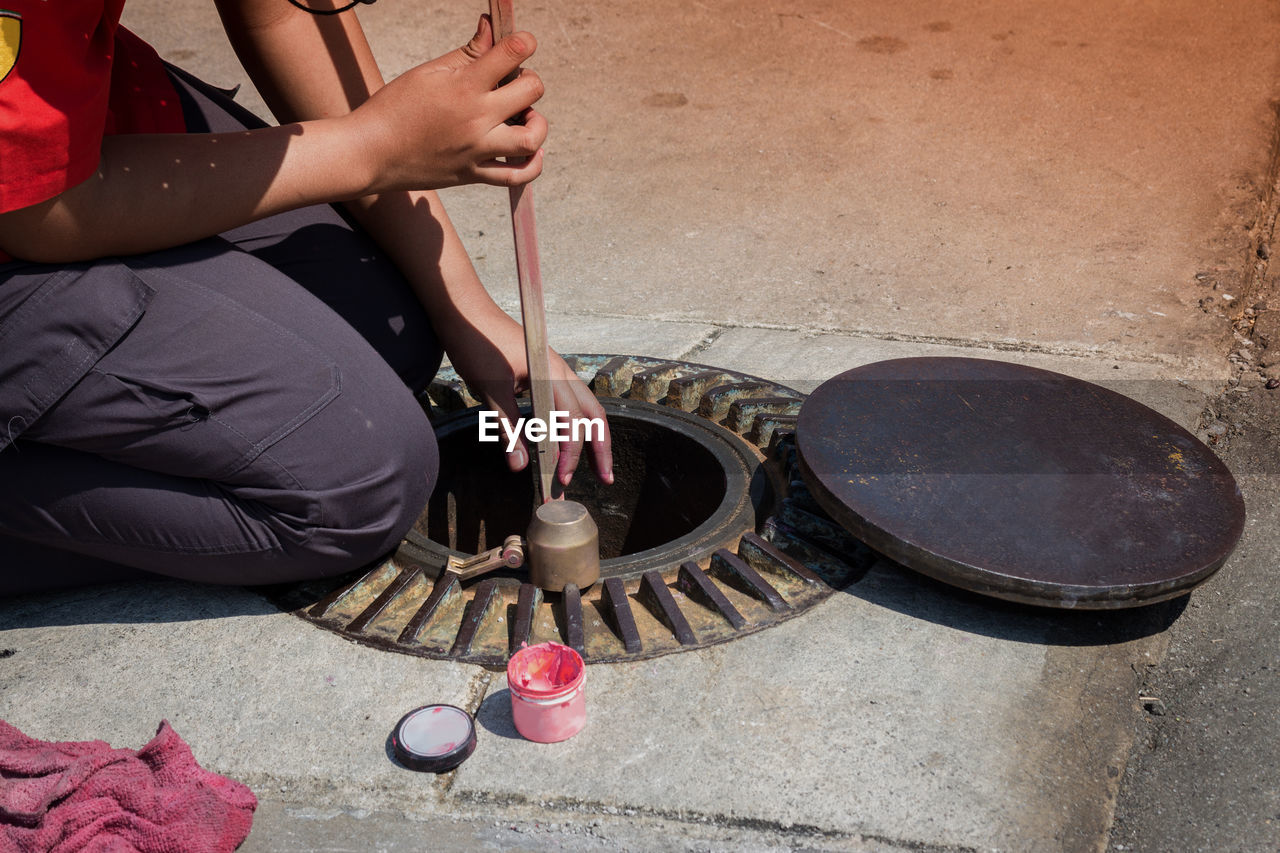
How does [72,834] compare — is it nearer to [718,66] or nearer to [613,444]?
[613,444]

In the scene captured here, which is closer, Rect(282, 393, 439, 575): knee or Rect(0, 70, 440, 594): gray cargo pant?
Rect(0, 70, 440, 594): gray cargo pant

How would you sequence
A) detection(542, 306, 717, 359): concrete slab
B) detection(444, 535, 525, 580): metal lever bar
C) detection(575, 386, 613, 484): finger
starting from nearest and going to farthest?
detection(444, 535, 525, 580): metal lever bar
detection(575, 386, 613, 484): finger
detection(542, 306, 717, 359): concrete slab

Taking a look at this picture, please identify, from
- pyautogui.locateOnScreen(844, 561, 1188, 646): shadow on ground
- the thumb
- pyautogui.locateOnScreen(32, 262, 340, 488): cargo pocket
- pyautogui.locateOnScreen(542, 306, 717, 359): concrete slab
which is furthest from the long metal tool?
pyautogui.locateOnScreen(542, 306, 717, 359): concrete slab

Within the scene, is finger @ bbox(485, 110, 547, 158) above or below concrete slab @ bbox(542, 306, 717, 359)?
above

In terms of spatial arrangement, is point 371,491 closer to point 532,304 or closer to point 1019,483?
point 532,304

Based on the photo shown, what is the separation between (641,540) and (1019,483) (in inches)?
35.9

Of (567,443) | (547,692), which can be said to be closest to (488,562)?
(567,443)

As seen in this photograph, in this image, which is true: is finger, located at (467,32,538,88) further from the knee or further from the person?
the knee

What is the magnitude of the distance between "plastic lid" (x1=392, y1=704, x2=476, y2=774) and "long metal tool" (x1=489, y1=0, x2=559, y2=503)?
49cm

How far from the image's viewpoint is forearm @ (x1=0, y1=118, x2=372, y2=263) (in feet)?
4.33

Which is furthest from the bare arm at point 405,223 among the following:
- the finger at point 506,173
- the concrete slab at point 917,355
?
the concrete slab at point 917,355

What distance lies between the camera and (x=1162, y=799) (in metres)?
1.32

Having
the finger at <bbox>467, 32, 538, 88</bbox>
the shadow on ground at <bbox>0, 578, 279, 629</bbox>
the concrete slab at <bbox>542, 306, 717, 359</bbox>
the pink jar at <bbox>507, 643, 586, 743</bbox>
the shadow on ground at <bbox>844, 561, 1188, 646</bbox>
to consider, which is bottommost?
the concrete slab at <bbox>542, 306, 717, 359</bbox>

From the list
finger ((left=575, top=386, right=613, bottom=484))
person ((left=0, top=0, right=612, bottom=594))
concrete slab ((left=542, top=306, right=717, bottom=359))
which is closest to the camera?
person ((left=0, top=0, right=612, bottom=594))
